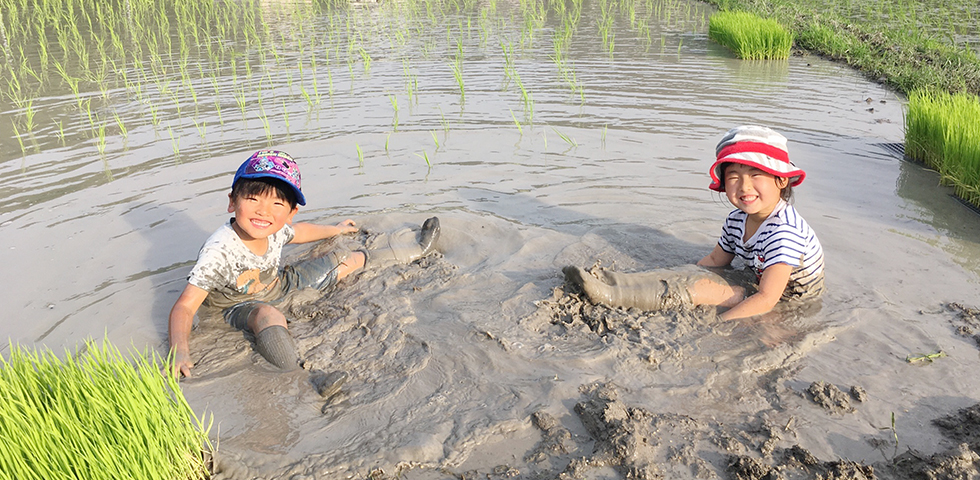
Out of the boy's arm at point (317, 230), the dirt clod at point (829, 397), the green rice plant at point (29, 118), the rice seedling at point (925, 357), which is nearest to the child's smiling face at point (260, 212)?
the boy's arm at point (317, 230)

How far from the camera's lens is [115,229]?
13.6 feet

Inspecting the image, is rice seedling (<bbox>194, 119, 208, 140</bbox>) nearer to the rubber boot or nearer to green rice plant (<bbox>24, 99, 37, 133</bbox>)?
green rice plant (<bbox>24, 99, 37, 133</bbox>)

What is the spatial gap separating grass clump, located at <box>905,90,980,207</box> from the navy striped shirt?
2002 millimetres

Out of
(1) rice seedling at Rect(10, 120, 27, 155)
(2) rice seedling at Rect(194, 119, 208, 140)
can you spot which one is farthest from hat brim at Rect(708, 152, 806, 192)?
Answer: (1) rice seedling at Rect(10, 120, 27, 155)

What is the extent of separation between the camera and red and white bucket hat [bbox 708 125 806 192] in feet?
9.56

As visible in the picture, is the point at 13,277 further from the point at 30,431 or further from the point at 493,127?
the point at 493,127

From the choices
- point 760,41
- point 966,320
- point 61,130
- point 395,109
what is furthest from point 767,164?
point 760,41

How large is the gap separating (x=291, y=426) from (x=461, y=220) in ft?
6.70

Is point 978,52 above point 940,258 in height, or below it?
above

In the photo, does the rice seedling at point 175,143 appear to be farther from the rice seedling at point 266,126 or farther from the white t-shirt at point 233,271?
the white t-shirt at point 233,271

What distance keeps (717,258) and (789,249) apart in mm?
537

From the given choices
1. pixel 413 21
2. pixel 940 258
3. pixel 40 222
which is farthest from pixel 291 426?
pixel 413 21

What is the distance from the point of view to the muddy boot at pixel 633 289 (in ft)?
10.0

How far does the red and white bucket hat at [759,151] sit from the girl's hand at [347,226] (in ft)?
7.15
